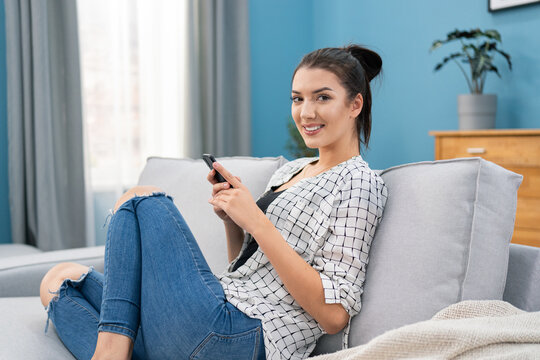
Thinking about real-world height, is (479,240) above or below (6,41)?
below

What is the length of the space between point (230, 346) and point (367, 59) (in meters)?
0.88

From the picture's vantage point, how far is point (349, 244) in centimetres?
122

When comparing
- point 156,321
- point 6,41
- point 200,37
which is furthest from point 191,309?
point 200,37

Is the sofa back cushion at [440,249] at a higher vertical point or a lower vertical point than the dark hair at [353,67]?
lower

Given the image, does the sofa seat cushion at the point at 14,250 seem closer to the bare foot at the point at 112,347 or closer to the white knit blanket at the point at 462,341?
the bare foot at the point at 112,347

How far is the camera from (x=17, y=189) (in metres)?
3.08

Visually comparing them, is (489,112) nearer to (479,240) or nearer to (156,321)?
(479,240)

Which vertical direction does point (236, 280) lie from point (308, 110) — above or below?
below

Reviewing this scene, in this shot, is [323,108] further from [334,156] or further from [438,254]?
[438,254]

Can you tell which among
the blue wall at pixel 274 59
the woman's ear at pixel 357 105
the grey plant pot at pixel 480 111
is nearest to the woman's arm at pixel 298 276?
the woman's ear at pixel 357 105

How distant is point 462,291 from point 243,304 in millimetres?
460

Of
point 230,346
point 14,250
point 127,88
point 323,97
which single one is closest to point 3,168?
point 14,250

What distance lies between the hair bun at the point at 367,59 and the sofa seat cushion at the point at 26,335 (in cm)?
109

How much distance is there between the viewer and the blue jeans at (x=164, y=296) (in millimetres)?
1145
